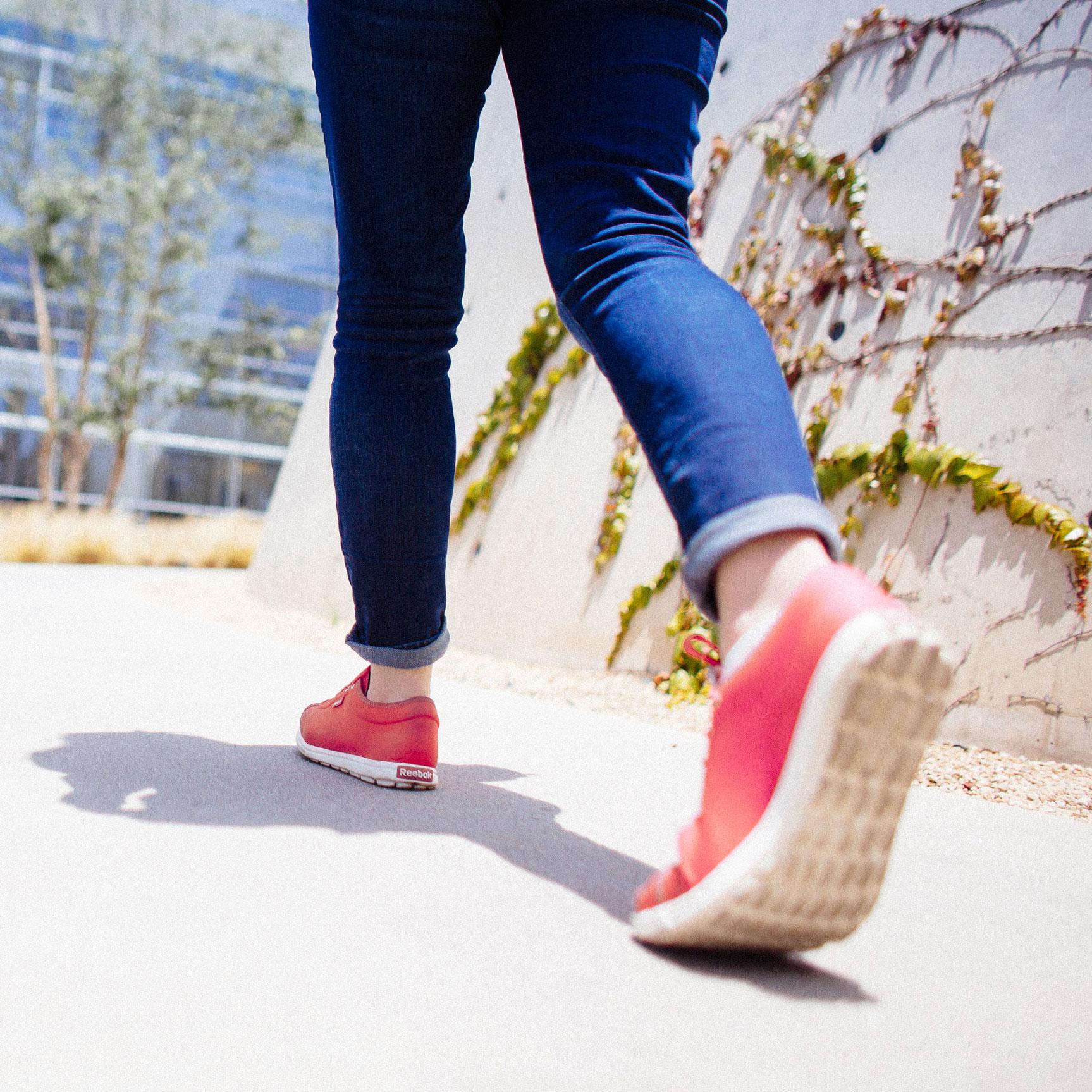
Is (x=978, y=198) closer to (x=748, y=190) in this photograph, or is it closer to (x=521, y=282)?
(x=748, y=190)

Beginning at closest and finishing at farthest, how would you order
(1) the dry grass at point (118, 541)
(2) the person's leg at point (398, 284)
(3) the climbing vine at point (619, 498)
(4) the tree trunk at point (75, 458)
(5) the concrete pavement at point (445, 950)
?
(5) the concrete pavement at point (445, 950)
(2) the person's leg at point (398, 284)
(3) the climbing vine at point (619, 498)
(1) the dry grass at point (118, 541)
(4) the tree trunk at point (75, 458)

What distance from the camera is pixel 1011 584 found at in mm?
2256

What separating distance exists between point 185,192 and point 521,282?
10232 mm

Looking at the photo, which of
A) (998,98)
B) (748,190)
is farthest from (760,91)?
(998,98)

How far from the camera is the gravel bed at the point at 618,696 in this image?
74.4 inches

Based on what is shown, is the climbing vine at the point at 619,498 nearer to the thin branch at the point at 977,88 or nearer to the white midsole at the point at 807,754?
the thin branch at the point at 977,88

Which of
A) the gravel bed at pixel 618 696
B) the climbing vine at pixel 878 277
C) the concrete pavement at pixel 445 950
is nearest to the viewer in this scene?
the concrete pavement at pixel 445 950

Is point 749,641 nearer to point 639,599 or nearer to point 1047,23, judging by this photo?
point 639,599

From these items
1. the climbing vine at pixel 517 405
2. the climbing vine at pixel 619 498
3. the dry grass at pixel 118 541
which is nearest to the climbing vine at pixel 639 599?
the climbing vine at pixel 619 498

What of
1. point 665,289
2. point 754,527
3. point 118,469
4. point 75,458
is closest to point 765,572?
point 754,527

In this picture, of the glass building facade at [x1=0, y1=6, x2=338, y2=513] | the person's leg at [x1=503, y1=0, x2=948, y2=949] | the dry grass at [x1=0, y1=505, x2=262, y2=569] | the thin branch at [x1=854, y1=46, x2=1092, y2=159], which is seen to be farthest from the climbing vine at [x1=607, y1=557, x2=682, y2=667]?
the glass building facade at [x1=0, y1=6, x2=338, y2=513]

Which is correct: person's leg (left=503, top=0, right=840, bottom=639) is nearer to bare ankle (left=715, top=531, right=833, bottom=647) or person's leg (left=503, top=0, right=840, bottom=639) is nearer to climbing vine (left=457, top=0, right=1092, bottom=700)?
bare ankle (left=715, top=531, right=833, bottom=647)

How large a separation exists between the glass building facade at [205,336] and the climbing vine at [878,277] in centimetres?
1212

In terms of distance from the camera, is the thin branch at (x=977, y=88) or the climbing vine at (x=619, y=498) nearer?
the thin branch at (x=977, y=88)
